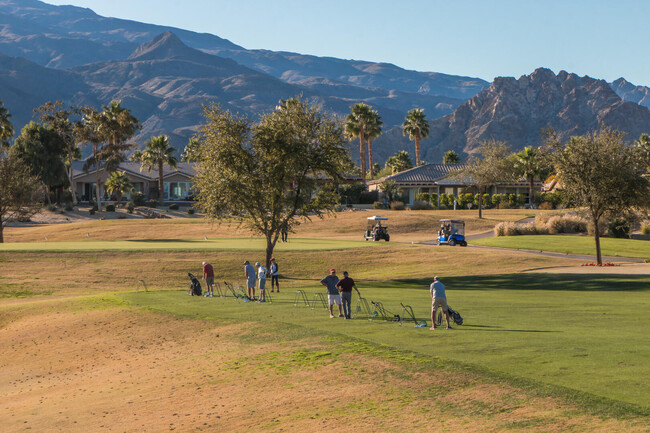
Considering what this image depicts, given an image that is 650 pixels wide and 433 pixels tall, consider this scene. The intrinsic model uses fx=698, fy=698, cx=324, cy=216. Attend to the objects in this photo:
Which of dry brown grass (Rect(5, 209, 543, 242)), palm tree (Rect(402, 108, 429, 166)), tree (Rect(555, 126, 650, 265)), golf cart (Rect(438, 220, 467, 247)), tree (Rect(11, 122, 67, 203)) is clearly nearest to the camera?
tree (Rect(555, 126, 650, 265))

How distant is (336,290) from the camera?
23188 millimetres

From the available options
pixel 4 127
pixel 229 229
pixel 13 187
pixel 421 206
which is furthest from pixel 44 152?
pixel 421 206

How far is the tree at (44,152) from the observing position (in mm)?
102875

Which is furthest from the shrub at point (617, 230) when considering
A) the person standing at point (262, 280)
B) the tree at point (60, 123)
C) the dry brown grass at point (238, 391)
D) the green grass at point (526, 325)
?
the tree at point (60, 123)

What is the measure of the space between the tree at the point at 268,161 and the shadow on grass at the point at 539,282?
815cm

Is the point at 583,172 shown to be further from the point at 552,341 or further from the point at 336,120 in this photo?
the point at 552,341

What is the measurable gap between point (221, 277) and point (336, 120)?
39.3ft

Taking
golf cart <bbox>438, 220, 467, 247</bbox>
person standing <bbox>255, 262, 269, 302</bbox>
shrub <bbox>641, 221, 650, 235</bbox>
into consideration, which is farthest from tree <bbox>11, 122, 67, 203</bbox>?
person standing <bbox>255, 262, 269, 302</bbox>

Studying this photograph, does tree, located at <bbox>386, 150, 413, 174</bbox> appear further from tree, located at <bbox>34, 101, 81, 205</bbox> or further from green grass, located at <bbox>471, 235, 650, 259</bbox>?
green grass, located at <bbox>471, 235, 650, 259</bbox>

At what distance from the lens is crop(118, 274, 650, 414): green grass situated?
14281 mm

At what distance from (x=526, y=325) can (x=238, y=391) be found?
9.32m

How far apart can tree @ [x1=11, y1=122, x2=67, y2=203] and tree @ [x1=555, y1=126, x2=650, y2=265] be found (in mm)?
81281

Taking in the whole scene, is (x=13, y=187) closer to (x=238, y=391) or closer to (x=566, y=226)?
(x=566, y=226)

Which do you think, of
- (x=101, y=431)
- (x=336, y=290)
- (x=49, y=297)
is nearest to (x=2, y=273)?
(x=49, y=297)
